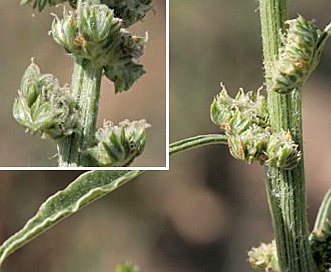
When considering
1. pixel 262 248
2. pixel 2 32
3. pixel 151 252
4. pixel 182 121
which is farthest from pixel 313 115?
pixel 262 248

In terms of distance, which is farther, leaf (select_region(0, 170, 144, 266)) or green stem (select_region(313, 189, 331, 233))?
green stem (select_region(313, 189, 331, 233))

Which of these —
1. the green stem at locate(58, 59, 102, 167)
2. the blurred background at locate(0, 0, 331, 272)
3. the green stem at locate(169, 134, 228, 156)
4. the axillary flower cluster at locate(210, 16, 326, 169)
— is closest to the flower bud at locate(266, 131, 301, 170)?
the axillary flower cluster at locate(210, 16, 326, 169)

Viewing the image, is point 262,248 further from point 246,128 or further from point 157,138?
point 157,138

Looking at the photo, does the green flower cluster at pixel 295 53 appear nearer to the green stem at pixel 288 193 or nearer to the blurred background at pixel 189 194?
the green stem at pixel 288 193

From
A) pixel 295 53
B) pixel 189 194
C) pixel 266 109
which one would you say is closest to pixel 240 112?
pixel 266 109

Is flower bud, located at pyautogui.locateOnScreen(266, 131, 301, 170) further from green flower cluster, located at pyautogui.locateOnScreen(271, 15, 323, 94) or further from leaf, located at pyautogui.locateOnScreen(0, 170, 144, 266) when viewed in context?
leaf, located at pyautogui.locateOnScreen(0, 170, 144, 266)

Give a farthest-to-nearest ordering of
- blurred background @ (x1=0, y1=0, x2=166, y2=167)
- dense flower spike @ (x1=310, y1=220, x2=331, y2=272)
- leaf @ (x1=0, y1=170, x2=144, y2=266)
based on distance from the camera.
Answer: blurred background @ (x1=0, y1=0, x2=166, y2=167) → dense flower spike @ (x1=310, y1=220, x2=331, y2=272) → leaf @ (x1=0, y1=170, x2=144, y2=266)
